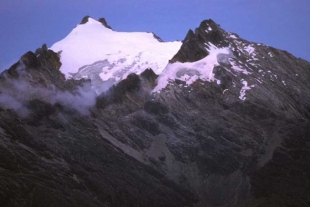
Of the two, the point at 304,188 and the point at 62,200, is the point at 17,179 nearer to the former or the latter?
the point at 62,200

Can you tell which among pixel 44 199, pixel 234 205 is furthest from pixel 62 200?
pixel 234 205

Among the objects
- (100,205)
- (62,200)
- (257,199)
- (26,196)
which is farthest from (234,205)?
(26,196)

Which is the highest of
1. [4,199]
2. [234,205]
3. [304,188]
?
[304,188]

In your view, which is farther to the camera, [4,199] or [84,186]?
[84,186]

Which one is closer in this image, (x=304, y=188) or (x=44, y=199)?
(x=44, y=199)

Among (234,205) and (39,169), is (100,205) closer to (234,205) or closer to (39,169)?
(39,169)

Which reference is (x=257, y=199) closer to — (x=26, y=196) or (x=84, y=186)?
(x=84, y=186)

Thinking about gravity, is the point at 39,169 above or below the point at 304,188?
below

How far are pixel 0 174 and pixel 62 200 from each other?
25.5 metres

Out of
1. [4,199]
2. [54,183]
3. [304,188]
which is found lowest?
[4,199]

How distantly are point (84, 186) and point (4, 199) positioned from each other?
110ft

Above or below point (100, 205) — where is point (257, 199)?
above

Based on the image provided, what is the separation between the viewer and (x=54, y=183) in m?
193

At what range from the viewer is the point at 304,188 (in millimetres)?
199250
